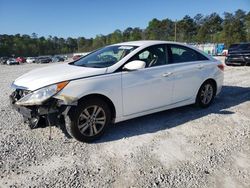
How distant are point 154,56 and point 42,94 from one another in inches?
87.5

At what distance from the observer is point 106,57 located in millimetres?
4977

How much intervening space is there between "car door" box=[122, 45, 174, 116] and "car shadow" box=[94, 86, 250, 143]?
0.34 metres

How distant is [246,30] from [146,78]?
3115 inches

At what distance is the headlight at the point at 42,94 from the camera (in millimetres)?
3859

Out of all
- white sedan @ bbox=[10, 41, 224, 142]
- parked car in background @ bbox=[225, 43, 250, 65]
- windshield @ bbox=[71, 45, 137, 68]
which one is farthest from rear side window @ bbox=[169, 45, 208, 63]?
parked car in background @ bbox=[225, 43, 250, 65]

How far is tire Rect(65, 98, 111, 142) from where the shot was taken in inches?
159

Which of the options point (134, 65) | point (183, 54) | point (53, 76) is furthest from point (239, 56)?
point (53, 76)

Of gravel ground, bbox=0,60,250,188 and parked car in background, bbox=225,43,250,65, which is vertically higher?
parked car in background, bbox=225,43,250,65

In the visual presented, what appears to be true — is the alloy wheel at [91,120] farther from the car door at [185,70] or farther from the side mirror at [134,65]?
the car door at [185,70]

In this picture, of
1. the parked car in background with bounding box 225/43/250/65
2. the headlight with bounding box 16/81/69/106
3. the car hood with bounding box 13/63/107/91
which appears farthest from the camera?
the parked car in background with bounding box 225/43/250/65

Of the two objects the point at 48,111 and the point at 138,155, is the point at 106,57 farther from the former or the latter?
the point at 138,155

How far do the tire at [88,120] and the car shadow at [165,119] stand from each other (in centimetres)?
20

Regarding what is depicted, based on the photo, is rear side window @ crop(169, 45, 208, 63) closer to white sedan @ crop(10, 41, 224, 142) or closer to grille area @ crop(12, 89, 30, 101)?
white sedan @ crop(10, 41, 224, 142)

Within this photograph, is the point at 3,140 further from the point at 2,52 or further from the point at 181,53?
the point at 2,52
